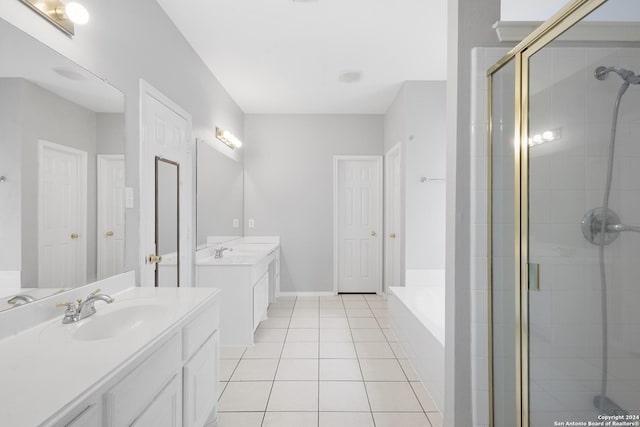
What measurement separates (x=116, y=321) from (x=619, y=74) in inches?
84.7

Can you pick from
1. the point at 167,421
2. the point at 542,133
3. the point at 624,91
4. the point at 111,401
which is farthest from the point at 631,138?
the point at 167,421

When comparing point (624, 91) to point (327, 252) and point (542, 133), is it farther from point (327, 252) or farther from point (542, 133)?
point (327, 252)

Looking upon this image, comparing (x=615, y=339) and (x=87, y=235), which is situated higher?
(x=87, y=235)

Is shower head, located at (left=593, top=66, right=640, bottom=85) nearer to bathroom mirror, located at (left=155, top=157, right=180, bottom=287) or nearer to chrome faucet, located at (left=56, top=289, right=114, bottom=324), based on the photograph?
chrome faucet, located at (left=56, top=289, right=114, bottom=324)

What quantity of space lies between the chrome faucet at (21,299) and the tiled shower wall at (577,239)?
199 centimetres

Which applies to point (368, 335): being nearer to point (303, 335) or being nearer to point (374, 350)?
point (374, 350)

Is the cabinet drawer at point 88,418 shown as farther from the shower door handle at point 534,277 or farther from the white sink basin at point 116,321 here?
the shower door handle at point 534,277

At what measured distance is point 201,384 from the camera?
1525mm

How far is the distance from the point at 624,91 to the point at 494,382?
1265 mm

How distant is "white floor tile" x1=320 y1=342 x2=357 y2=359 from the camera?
2643mm

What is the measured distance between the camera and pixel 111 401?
87 cm

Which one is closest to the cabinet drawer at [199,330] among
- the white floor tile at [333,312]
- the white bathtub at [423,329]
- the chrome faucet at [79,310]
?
the chrome faucet at [79,310]

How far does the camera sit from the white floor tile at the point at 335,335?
118 inches

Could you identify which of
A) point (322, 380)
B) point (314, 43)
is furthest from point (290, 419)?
point (314, 43)
